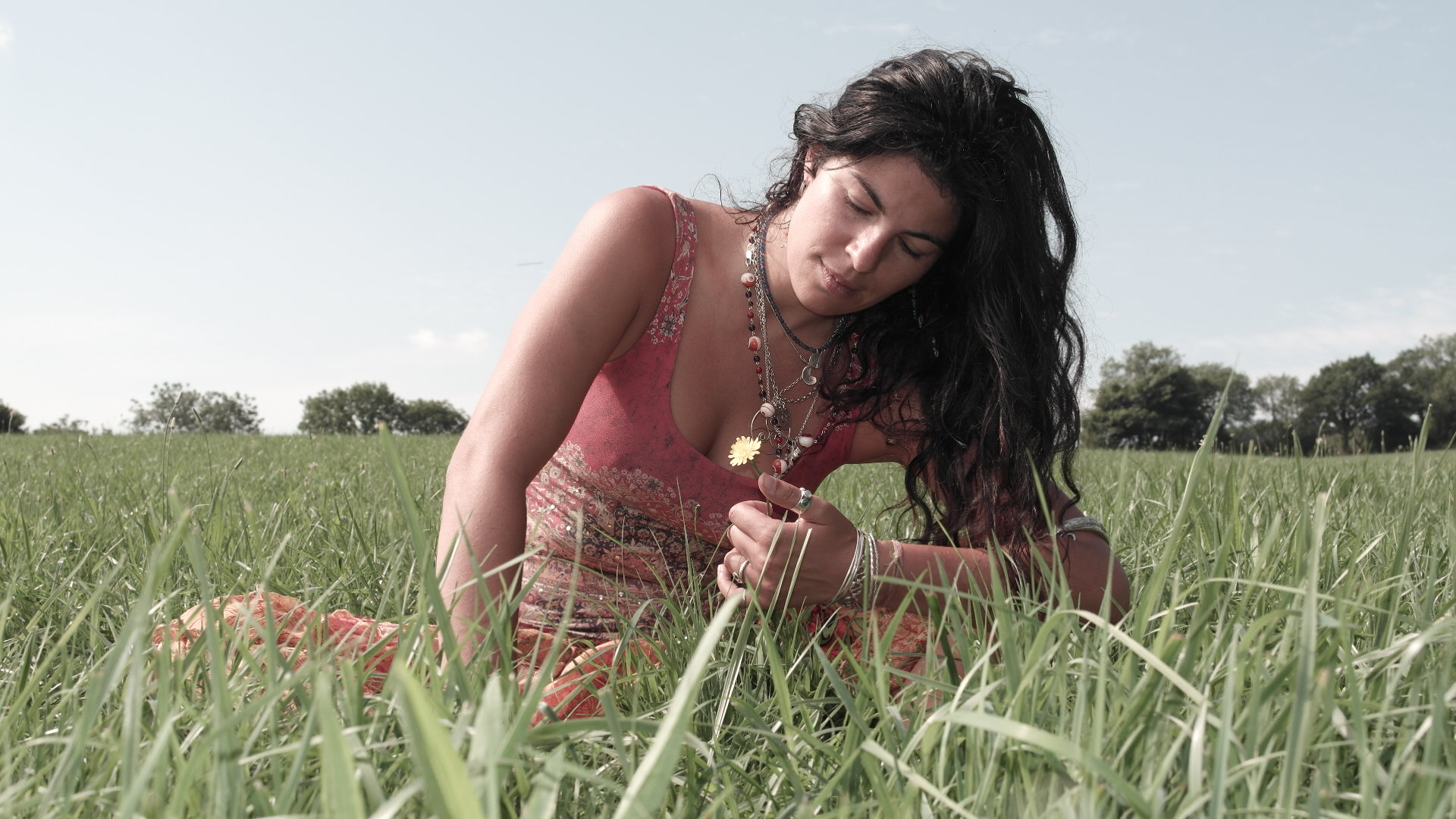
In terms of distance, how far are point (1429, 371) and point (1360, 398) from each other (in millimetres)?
11560

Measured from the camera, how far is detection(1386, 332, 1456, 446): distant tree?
7044 centimetres

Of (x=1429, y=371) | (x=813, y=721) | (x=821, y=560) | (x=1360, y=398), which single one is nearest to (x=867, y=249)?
(x=821, y=560)

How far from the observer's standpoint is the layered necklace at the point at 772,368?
8.39ft

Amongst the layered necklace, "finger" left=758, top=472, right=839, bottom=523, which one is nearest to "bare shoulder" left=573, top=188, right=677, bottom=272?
the layered necklace

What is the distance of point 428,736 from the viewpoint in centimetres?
59

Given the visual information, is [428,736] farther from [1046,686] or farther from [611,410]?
[611,410]

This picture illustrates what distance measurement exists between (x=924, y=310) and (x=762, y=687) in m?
1.34

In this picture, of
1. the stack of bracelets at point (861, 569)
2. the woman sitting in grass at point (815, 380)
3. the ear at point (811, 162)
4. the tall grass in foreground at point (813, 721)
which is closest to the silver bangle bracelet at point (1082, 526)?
the woman sitting in grass at point (815, 380)

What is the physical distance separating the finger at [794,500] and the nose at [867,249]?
0.55 metres

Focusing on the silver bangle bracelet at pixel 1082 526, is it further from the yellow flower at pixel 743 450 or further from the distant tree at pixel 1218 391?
the distant tree at pixel 1218 391

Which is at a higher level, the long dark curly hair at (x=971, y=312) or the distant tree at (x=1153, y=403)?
the distant tree at (x=1153, y=403)

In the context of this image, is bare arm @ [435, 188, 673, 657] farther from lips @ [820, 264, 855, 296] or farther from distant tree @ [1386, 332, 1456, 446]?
distant tree @ [1386, 332, 1456, 446]

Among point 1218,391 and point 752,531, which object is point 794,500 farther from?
point 1218,391

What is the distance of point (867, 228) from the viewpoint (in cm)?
220
